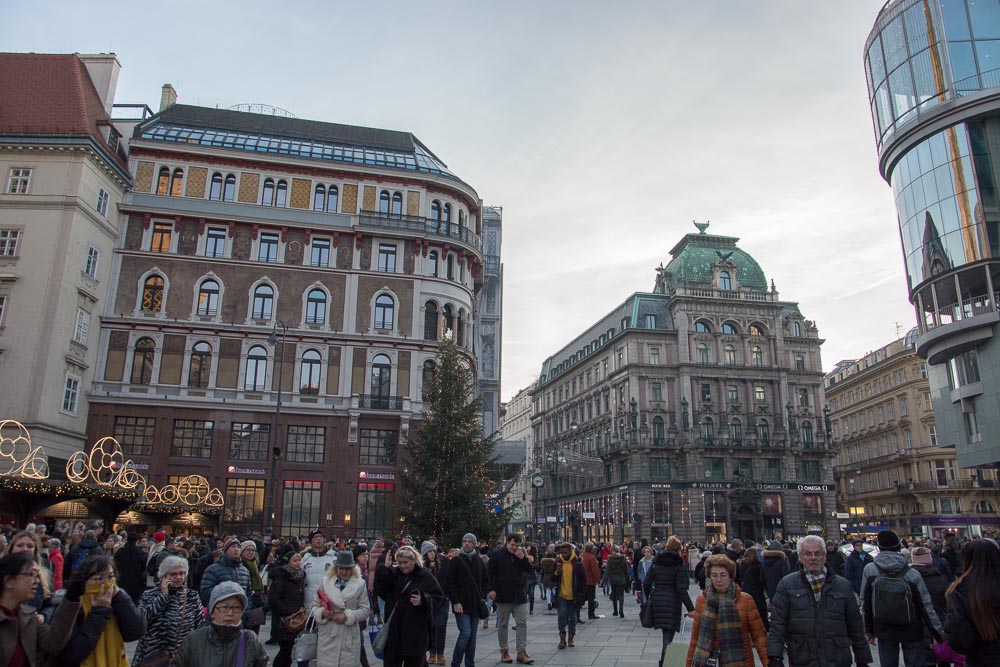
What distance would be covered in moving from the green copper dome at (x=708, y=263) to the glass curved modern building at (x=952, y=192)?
34.0m

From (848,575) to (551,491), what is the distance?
84.2 meters

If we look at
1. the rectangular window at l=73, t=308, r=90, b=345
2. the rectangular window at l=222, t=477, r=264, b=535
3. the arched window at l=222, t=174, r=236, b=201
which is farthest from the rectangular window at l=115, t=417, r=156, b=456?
the arched window at l=222, t=174, r=236, b=201

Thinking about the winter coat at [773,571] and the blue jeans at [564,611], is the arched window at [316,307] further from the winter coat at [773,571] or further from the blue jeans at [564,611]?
the winter coat at [773,571]

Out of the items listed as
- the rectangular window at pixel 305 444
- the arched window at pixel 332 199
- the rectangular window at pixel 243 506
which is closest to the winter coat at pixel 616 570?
the rectangular window at pixel 305 444

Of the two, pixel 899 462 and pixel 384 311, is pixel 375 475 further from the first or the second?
pixel 899 462

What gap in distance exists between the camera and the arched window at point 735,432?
75.2m

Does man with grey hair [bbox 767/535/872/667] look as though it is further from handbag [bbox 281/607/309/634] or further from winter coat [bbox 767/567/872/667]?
handbag [bbox 281/607/309/634]

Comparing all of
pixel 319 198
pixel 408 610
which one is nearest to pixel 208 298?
pixel 319 198

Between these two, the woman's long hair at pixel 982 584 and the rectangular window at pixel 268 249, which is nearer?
the woman's long hair at pixel 982 584

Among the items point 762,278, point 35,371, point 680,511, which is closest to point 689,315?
point 762,278

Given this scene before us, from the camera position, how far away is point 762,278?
269 ft

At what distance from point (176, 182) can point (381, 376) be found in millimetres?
16013

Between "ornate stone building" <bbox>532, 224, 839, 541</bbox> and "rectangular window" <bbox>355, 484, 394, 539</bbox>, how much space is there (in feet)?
115

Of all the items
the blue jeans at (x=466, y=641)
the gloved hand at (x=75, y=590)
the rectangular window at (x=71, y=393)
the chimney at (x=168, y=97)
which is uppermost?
the chimney at (x=168, y=97)
